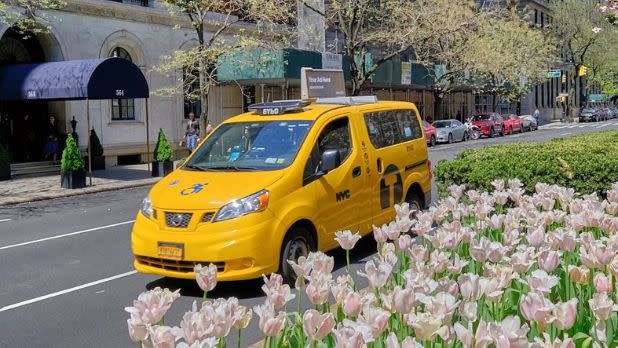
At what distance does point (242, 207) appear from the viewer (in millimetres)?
6984

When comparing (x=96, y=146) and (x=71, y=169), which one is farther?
(x=96, y=146)

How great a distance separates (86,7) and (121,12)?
1721 mm

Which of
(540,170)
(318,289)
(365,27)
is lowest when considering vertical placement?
(318,289)

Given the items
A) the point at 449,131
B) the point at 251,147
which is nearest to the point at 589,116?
the point at 449,131

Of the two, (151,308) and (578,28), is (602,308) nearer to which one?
(151,308)

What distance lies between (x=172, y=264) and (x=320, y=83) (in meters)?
14.4

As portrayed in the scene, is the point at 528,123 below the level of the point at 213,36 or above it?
below

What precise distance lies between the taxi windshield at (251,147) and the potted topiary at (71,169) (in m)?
11.4

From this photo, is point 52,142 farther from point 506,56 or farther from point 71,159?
point 506,56

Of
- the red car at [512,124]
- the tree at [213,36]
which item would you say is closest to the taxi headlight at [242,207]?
the tree at [213,36]

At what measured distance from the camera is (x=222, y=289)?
Answer: 24.7 feet

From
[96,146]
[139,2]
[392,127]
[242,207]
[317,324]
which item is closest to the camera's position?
[317,324]

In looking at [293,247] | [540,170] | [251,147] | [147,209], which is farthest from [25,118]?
[540,170]

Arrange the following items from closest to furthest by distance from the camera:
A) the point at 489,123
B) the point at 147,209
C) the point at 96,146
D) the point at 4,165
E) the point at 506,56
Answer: the point at 147,209
the point at 4,165
the point at 96,146
the point at 489,123
the point at 506,56
